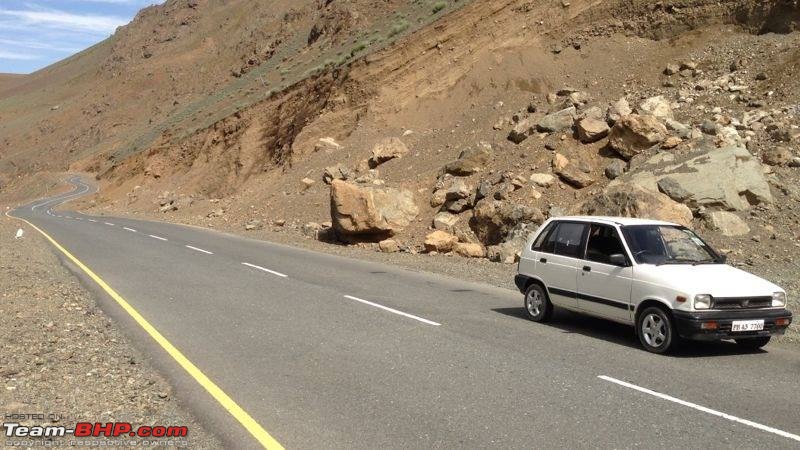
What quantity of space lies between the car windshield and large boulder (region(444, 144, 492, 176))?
14319mm

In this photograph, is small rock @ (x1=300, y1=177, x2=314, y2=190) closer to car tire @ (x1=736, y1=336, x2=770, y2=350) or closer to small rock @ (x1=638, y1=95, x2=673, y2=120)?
small rock @ (x1=638, y1=95, x2=673, y2=120)

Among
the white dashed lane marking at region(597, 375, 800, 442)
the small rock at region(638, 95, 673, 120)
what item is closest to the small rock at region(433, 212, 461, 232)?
the small rock at region(638, 95, 673, 120)

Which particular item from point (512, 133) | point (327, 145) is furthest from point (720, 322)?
point (327, 145)

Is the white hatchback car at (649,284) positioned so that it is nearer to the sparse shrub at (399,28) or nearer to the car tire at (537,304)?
the car tire at (537,304)

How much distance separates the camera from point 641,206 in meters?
16.6

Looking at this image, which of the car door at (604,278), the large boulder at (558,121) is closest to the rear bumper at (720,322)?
the car door at (604,278)

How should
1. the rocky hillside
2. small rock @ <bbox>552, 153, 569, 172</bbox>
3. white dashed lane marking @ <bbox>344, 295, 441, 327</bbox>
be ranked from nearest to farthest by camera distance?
white dashed lane marking @ <bbox>344, 295, 441, 327</bbox> < the rocky hillside < small rock @ <bbox>552, 153, 569, 172</bbox>

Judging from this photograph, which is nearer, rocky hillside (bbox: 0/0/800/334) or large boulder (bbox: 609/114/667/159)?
rocky hillside (bbox: 0/0/800/334)

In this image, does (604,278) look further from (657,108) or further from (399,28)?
(399,28)

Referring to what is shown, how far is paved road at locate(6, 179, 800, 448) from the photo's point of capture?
18.3 feet

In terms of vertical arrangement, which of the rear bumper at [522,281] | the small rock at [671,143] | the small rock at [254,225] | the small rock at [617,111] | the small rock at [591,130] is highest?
the small rock at [617,111]

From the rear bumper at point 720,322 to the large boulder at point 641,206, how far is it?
840 cm

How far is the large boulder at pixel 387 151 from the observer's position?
2984cm

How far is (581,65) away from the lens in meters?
27.8
